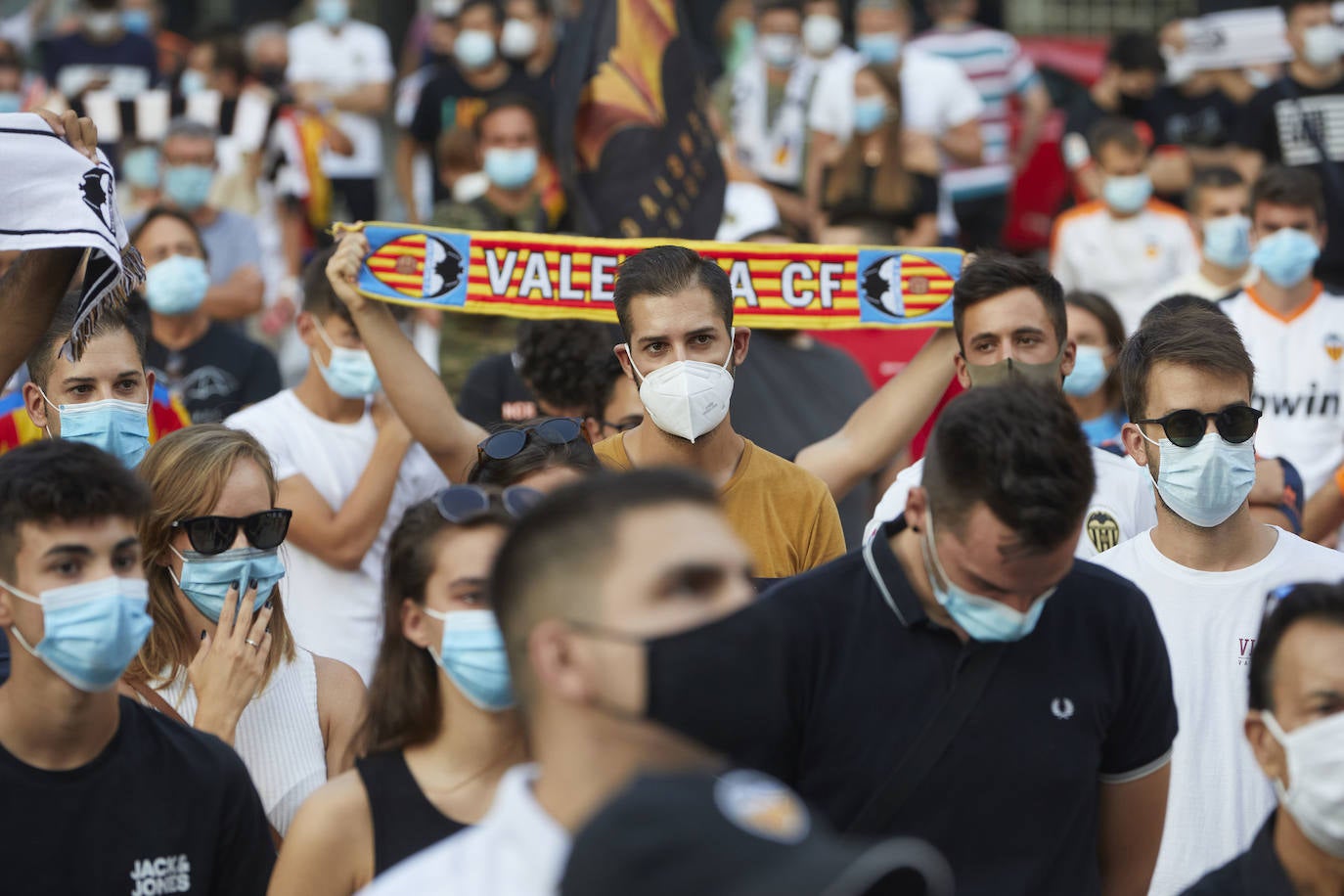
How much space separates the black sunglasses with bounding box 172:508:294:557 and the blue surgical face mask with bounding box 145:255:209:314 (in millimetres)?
3540

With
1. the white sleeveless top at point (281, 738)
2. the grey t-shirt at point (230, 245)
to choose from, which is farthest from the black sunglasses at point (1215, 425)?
the grey t-shirt at point (230, 245)

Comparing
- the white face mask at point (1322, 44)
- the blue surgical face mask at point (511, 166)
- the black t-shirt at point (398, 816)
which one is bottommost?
the black t-shirt at point (398, 816)

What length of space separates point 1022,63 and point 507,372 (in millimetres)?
7427

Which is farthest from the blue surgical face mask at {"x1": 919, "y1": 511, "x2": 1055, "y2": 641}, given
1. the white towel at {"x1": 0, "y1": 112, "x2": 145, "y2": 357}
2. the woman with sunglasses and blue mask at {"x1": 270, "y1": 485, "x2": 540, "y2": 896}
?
the white towel at {"x1": 0, "y1": 112, "x2": 145, "y2": 357}

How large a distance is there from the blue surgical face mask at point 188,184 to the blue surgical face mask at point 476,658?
696cm

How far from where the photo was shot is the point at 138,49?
13164 millimetres

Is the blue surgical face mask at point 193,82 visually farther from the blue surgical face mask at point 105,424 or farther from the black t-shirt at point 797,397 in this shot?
the blue surgical face mask at point 105,424

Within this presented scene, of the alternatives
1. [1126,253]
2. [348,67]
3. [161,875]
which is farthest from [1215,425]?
[348,67]

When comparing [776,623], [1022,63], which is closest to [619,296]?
[776,623]

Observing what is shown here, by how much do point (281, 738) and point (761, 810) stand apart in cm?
260

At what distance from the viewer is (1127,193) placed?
34.2 feet

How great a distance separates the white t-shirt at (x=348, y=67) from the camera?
43.2 feet

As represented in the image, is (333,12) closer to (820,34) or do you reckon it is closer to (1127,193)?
(820,34)

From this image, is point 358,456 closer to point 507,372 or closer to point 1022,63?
point 507,372
